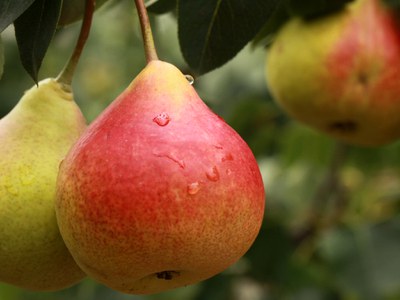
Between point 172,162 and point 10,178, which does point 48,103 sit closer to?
point 10,178

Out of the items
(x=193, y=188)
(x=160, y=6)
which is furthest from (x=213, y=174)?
(x=160, y=6)

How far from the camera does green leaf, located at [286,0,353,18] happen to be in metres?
1.81

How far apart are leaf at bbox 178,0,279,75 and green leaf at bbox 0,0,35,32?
274 millimetres

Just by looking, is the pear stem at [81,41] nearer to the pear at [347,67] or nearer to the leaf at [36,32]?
the leaf at [36,32]

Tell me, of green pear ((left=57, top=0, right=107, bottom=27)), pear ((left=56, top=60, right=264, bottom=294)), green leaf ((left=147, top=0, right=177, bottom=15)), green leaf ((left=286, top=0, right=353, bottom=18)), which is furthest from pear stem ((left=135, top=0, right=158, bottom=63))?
green leaf ((left=286, top=0, right=353, bottom=18))

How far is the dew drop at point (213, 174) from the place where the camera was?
116 centimetres

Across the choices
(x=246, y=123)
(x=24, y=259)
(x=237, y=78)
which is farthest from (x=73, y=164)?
(x=237, y=78)

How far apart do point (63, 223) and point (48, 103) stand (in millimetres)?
283

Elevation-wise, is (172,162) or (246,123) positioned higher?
(172,162)

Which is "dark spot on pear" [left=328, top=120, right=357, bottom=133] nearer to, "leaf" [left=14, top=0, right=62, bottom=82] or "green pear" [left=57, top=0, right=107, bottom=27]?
"green pear" [left=57, top=0, right=107, bottom=27]

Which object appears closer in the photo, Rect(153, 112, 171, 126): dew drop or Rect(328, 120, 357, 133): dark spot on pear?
Rect(153, 112, 171, 126): dew drop

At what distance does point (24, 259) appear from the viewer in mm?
1303

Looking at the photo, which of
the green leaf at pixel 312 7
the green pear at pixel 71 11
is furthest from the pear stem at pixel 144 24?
the green leaf at pixel 312 7

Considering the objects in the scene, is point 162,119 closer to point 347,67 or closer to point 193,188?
point 193,188
